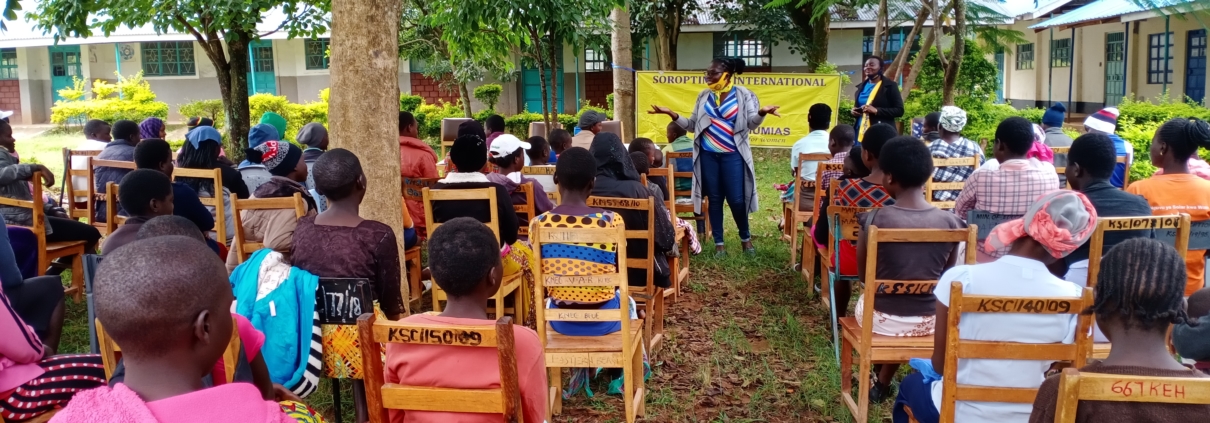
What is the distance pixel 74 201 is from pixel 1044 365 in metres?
7.13

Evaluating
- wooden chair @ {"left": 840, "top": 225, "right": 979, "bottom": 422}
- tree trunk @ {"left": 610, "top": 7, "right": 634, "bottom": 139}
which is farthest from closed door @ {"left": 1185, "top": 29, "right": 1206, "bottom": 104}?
wooden chair @ {"left": 840, "top": 225, "right": 979, "bottom": 422}

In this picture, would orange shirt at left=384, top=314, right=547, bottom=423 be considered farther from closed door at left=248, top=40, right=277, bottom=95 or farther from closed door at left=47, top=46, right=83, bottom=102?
closed door at left=47, top=46, right=83, bottom=102

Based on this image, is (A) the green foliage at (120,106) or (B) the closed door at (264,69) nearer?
(A) the green foliage at (120,106)

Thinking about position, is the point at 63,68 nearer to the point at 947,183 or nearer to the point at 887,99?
the point at 887,99

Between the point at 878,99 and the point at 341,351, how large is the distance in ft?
21.1

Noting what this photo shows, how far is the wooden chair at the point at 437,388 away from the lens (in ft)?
7.67

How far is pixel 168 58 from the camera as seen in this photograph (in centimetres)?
2531

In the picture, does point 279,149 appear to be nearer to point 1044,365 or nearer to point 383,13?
point 383,13

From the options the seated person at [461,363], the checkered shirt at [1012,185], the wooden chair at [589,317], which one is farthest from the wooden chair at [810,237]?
the seated person at [461,363]

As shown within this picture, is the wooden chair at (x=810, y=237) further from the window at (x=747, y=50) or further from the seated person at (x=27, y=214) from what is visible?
the window at (x=747, y=50)

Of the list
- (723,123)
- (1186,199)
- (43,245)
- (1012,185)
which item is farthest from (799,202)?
(43,245)

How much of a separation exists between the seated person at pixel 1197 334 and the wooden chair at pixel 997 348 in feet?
0.96

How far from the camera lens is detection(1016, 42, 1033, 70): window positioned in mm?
25078

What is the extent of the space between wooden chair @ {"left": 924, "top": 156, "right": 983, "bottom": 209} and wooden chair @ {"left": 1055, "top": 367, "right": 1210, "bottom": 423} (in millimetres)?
3620
